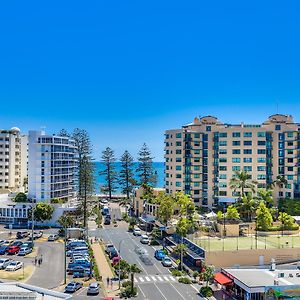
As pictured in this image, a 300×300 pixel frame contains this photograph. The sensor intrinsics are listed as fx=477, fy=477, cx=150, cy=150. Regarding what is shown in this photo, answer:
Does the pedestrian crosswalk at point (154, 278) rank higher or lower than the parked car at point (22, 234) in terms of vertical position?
lower

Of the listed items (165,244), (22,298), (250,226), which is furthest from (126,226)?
(22,298)

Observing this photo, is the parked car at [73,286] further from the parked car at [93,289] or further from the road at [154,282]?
the road at [154,282]

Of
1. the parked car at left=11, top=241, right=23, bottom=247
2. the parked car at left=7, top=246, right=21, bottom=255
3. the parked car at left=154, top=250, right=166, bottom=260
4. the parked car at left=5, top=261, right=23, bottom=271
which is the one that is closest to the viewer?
the parked car at left=5, top=261, right=23, bottom=271

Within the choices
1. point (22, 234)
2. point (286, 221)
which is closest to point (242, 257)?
point (286, 221)

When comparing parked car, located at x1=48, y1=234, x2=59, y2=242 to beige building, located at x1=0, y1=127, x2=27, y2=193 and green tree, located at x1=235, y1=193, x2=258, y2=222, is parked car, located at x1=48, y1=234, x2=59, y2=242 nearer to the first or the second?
green tree, located at x1=235, y1=193, x2=258, y2=222

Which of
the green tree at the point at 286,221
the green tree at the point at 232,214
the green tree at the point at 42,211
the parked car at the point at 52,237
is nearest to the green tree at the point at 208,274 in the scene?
the green tree at the point at 232,214

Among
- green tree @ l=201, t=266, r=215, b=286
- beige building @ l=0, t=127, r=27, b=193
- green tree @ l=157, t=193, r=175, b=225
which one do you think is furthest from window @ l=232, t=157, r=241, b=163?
beige building @ l=0, t=127, r=27, b=193
